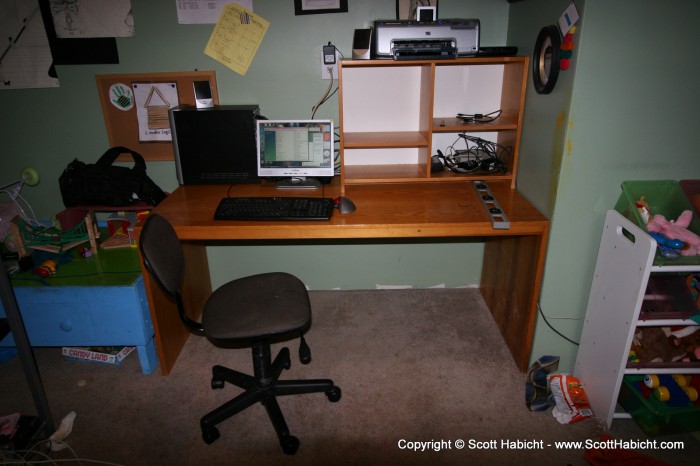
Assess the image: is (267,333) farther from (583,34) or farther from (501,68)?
(501,68)

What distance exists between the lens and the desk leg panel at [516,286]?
→ 1.98m

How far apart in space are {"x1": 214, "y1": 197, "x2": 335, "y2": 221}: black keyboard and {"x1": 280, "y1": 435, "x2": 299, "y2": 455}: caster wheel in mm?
860

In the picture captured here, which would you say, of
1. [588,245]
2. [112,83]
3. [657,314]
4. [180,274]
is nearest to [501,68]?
[588,245]

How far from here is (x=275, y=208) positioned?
77.6 inches

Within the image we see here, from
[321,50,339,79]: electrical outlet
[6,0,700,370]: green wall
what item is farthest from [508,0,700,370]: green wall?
[321,50,339,79]: electrical outlet

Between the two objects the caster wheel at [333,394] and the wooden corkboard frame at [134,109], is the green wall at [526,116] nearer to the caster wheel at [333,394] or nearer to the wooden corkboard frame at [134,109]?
the wooden corkboard frame at [134,109]

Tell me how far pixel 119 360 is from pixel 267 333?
1055 mm

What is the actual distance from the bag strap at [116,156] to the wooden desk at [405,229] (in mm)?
241

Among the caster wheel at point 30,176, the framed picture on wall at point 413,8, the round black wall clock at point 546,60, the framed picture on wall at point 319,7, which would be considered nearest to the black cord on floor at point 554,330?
the round black wall clock at point 546,60

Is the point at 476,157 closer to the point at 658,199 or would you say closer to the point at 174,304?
the point at 658,199

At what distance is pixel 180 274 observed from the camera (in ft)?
5.53

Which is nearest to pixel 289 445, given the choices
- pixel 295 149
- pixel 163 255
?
pixel 163 255

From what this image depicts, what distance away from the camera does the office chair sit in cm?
160

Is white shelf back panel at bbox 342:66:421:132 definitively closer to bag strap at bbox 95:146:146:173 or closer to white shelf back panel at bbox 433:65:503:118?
white shelf back panel at bbox 433:65:503:118
